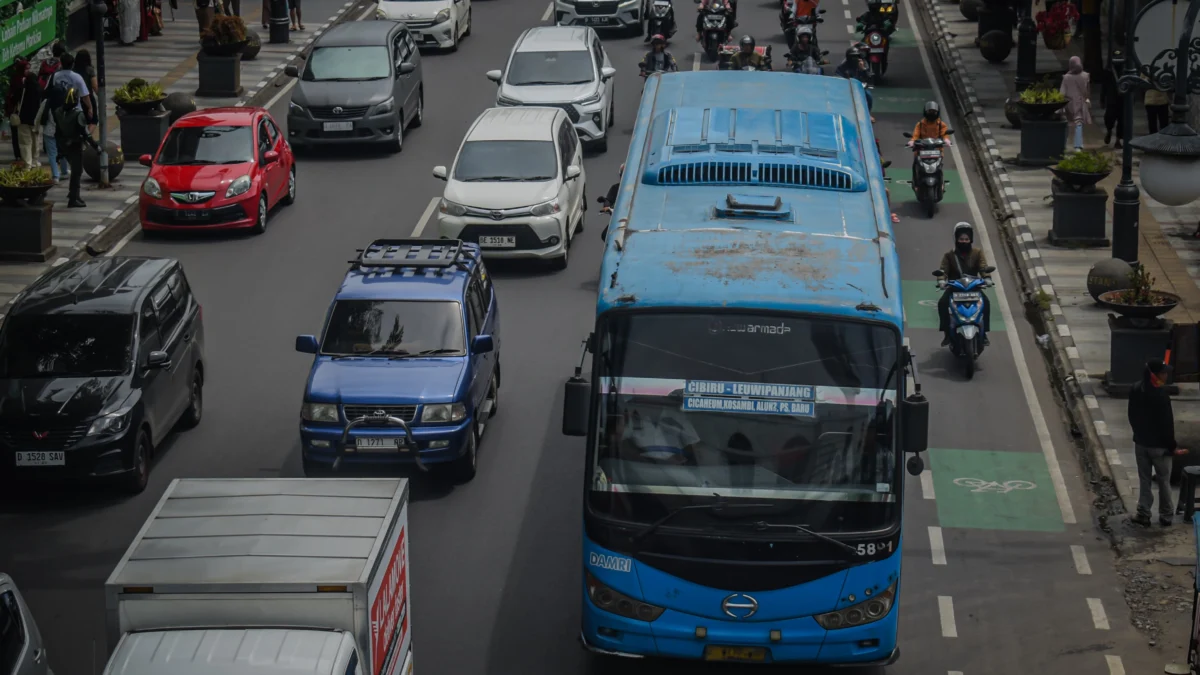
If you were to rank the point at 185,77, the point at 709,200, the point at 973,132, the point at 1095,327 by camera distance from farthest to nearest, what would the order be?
the point at 185,77, the point at 973,132, the point at 1095,327, the point at 709,200

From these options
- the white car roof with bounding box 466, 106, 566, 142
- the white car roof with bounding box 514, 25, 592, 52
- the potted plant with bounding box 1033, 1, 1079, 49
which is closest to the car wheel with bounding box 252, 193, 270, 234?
the white car roof with bounding box 466, 106, 566, 142

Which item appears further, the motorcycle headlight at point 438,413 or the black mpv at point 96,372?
the motorcycle headlight at point 438,413

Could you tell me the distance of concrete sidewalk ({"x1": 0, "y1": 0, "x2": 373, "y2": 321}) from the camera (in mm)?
24984

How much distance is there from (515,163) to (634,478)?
1339 cm

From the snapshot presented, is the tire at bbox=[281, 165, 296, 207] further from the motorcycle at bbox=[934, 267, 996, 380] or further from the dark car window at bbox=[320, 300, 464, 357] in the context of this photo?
the motorcycle at bbox=[934, 267, 996, 380]

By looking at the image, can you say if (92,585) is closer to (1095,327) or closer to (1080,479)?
(1080,479)

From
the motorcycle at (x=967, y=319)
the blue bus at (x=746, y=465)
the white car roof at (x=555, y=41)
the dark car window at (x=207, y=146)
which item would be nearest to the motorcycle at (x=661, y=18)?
the white car roof at (x=555, y=41)

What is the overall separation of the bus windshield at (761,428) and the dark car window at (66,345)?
7065 mm

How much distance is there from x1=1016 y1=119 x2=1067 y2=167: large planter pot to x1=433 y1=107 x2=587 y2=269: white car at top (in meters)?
8.03

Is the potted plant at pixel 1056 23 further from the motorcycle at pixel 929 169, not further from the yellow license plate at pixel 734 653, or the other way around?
the yellow license plate at pixel 734 653

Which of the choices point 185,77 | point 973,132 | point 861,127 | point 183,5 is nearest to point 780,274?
point 861,127

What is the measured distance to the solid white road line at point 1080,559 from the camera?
15.5 meters

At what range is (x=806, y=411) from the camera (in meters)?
11.9

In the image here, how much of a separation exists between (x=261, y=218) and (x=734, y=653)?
15.3 metres
